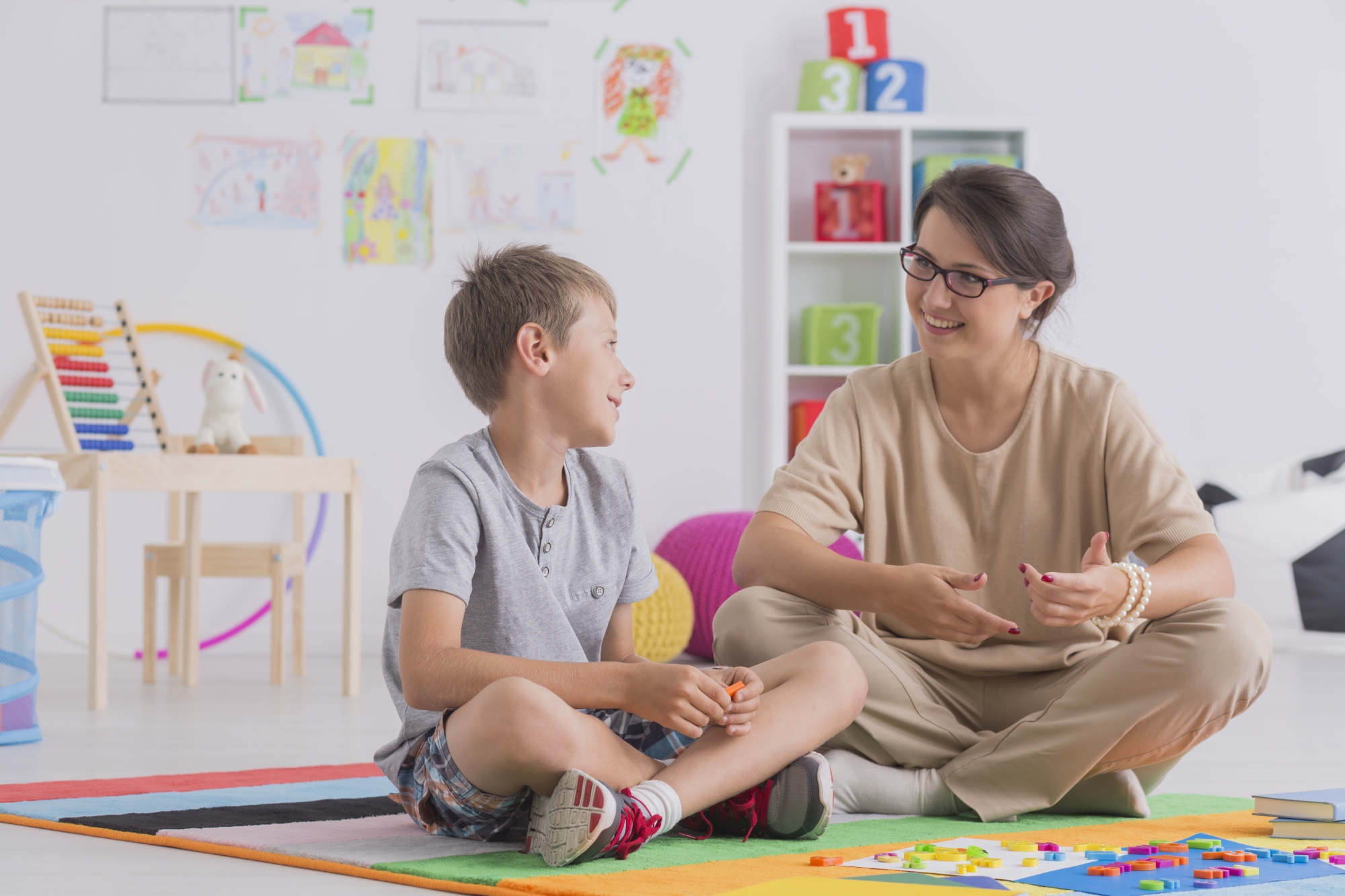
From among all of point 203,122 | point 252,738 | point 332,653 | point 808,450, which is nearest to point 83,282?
point 203,122

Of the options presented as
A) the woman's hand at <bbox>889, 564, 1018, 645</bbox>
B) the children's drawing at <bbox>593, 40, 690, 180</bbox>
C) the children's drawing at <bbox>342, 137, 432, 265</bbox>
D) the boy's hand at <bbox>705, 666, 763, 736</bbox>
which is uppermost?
the children's drawing at <bbox>593, 40, 690, 180</bbox>

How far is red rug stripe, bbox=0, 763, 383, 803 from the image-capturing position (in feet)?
4.67

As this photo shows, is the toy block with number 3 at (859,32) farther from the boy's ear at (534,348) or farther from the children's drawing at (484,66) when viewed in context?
the boy's ear at (534,348)

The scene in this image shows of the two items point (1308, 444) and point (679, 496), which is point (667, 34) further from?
point (1308, 444)

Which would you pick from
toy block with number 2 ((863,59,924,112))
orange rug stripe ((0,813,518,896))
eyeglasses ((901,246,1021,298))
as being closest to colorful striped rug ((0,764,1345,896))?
orange rug stripe ((0,813,518,896))

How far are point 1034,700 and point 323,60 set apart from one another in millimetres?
2712

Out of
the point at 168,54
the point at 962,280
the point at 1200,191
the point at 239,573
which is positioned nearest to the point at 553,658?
the point at 962,280

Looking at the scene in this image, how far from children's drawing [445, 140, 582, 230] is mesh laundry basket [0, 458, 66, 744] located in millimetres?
1745

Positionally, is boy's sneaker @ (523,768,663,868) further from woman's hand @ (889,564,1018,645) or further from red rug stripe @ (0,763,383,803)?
red rug stripe @ (0,763,383,803)

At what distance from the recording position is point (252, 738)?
1929 millimetres

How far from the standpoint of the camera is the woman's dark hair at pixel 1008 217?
1.40 metres

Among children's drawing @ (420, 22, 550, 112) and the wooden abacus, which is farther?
children's drawing @ (420, 22, 550, 112)

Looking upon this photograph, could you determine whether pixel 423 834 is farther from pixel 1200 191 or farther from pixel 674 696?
pixel 1200 191

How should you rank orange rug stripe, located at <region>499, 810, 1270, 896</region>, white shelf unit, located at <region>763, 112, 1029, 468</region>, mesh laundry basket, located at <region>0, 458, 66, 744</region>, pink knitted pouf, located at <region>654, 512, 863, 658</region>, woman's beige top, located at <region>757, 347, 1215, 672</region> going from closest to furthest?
orange rug stripe, located at <region>499, 810, 1270, 896</region> < woman's beige top, located at <region>757, 347, 1215, 672</region> < mesh laundry basket, located at <region>0, 458, 66, 744</region> < pink knitted pouf, located at <region>654, 512, 863, 658</region> < white shelf unit, located at <region>763, 112, 1029, 468</region>
